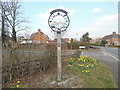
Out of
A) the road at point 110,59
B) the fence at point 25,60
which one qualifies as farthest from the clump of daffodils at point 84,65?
the fence at point 25,60

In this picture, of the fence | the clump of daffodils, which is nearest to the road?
the clump of daffodils

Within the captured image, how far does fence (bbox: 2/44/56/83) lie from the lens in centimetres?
371

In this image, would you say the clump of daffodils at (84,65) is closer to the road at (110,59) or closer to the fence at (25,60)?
the road at (110,59)

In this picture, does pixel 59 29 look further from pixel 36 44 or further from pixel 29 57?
pixel 29 57

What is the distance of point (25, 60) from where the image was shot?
4285 mm

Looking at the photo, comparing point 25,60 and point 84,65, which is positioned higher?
point 25,60

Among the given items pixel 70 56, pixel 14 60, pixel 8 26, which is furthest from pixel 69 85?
pixel 8 26

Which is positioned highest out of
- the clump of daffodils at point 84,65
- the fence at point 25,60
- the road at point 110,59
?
the fence at point 25,60

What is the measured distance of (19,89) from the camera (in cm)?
327

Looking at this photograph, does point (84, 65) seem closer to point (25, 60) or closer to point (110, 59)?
point (25, 60)

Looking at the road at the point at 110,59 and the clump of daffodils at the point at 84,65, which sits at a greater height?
the clump of daffodils at the point at 84,65

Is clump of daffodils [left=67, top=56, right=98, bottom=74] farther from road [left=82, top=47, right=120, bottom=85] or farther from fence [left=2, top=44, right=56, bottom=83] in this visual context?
fence [left=2, top=44, right=56, bottom=83]

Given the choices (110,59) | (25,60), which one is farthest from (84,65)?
(110,59)

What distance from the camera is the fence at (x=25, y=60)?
371 centimetres
